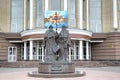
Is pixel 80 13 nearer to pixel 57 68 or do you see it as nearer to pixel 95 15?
pixel 95 15

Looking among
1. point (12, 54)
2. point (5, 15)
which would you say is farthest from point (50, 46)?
point (5, 15)

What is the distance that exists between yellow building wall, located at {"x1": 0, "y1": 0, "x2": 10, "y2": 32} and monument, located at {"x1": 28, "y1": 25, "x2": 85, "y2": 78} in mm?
25313

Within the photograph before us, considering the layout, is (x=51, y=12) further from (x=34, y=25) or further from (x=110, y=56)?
(x=110, y=56)

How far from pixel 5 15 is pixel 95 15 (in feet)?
46.8

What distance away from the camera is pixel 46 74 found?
1694 centimetres

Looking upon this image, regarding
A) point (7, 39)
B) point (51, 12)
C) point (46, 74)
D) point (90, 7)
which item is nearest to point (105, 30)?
point (90, 7)

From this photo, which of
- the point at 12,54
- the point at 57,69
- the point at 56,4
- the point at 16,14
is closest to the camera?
the point at 57,69

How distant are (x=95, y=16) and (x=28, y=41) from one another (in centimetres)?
1183

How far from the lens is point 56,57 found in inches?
737

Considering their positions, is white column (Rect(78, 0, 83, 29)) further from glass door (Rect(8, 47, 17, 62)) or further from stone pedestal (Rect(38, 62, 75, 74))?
stone pedestal (Rect(38, 62, 75, 74))

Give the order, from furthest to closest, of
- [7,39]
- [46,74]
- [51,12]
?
[7,39]
[51,12]
[46,74]


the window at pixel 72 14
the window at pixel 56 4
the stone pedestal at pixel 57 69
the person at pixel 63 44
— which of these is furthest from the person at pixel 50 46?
the window at pixel 72 14

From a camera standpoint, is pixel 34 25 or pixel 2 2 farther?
pixel 2 2

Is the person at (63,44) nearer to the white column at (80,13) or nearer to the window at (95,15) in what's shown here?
the white column at (80,13)
